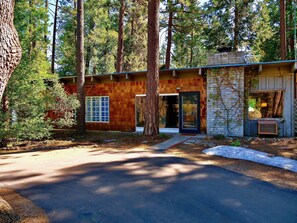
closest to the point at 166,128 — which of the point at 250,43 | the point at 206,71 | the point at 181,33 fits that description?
the point at 206,71

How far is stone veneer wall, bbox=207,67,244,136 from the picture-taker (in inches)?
384

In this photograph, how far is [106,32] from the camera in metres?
21.4

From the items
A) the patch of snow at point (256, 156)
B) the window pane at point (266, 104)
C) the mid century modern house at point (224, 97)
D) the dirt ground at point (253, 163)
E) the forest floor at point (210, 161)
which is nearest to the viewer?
the forest floor at point (210, 161)

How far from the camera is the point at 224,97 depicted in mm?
9969

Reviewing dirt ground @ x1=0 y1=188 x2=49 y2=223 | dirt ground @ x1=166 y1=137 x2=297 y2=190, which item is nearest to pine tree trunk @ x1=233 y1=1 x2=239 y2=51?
dirt ground @ x1=166 y1=137 x2=297 y2=190

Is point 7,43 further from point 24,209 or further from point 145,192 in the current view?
point 145,192

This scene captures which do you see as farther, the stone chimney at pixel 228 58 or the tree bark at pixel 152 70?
the stone chimney at pixel 228 58

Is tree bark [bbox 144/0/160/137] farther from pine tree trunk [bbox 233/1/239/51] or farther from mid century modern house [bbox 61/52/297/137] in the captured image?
pine tree trunk [bbox 233/1/239/51]

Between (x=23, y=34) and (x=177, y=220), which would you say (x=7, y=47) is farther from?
(x=23, y=34)

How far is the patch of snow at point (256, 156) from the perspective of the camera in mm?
5422

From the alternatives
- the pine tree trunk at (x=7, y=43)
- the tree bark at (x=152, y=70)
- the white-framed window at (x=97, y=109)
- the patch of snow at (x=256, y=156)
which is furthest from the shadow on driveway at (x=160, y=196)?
the white-framed window at (x=97, y=109)

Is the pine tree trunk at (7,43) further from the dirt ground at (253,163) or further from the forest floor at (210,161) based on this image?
the dirt ground at (253,163)

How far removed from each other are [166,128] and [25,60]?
6622mm

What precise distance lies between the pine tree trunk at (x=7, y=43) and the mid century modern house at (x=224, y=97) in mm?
8519
